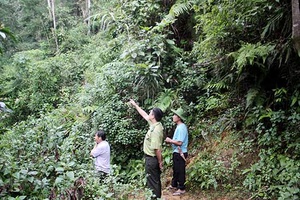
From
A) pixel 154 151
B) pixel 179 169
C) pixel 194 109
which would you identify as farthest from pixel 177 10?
pixel 154 151

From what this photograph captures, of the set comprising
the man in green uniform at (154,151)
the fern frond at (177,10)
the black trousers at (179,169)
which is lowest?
the black trousers at (179,169)

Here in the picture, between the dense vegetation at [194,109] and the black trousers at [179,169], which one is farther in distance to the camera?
the black trousers at [179,169]

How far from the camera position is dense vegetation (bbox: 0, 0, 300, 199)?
112 inches

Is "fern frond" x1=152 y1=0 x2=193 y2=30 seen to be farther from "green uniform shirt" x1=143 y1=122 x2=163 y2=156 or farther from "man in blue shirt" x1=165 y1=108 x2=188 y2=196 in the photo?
"green uniform shirt" x1=143 y1=122 x2=163 y2=156

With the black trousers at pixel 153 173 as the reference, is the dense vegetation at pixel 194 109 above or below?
above

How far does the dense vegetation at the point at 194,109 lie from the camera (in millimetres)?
2854

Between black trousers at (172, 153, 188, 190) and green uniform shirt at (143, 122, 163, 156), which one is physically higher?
green uniform shirt at (143, 122, 163, 156)

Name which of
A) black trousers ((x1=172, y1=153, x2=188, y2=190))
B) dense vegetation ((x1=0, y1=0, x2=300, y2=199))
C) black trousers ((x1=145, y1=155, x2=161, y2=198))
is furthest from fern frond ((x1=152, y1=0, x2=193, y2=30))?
black trousers ((x1=145, y1=155, x2=161, y2=198))

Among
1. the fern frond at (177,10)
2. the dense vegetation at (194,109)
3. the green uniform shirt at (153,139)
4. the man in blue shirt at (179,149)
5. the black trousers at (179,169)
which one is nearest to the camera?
the dense vegetation at (194,109)

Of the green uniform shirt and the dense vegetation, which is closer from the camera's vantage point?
the dense vegetation

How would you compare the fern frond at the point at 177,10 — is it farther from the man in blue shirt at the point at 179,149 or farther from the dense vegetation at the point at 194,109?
the man in blue shirt at the point at 179,149

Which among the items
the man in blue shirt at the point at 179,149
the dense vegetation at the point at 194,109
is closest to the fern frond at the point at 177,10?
the dense vegetation at the point at 194,109

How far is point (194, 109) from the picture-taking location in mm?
6793

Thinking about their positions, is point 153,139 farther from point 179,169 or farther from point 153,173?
point 179,169
